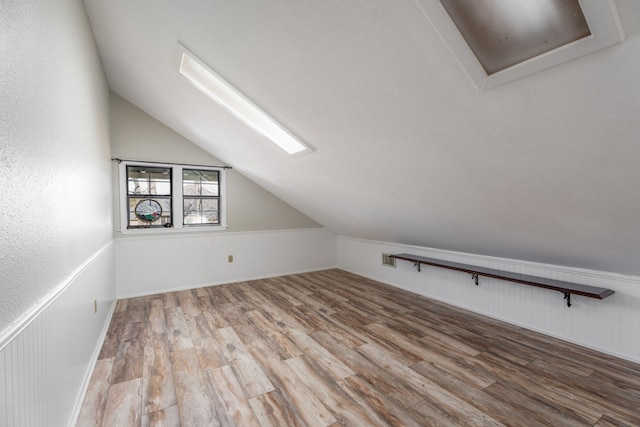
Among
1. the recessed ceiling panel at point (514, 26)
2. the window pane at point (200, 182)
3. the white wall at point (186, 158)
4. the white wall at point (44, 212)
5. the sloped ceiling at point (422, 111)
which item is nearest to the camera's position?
the white wall at point (44, 212)

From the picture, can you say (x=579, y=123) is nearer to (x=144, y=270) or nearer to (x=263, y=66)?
(x=263, y=66)

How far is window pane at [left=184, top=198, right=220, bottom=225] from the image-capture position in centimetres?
435

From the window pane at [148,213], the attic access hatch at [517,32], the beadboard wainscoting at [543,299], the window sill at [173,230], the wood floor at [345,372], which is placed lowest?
the wood floor at [345,372]

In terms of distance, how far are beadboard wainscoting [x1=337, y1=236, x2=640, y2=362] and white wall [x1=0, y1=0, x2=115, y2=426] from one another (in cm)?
358

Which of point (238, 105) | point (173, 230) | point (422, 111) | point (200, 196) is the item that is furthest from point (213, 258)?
point (422, 111)

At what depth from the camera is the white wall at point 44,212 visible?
Result: 921 millimetres

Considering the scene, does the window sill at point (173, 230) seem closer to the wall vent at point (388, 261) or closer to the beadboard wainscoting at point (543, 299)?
the wall vent at point (388, 261)

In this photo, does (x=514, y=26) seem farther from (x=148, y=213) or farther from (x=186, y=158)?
(x=148, y=213)

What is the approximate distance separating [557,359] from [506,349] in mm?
345

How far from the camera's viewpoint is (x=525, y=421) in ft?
5.35

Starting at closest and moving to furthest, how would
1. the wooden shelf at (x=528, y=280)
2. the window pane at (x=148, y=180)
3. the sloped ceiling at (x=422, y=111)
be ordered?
1. the sloped ceiling at (x=422, y=111)
2. the wooden shelf at (x=528, y=280)
3. the window pane at (x=148, y=180)

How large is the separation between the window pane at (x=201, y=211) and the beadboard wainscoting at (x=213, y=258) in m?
0.24

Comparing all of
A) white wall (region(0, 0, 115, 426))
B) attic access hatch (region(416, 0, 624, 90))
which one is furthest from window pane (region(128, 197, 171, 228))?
attic access hatch (region(416, 0, 624, 90))

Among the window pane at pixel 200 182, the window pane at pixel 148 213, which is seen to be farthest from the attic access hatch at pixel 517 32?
the window pane at pixel 148 213
